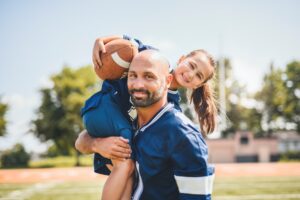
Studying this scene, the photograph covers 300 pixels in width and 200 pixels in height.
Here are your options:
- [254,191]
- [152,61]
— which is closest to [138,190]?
[152,61]

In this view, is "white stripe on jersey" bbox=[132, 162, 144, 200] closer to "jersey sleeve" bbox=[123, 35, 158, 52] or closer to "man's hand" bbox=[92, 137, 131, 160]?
"man's hand" bbox=[92, 137, 131, 160]

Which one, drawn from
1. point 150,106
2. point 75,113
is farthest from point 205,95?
point 75,113

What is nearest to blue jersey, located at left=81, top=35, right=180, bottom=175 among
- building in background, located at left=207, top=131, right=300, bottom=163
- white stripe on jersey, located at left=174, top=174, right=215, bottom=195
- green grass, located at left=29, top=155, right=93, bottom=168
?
white stripe on jersey, located at left=174, top=174, right=215, bottom=195

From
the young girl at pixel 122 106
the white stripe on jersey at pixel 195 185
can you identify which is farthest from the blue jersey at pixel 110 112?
the white stripe on jersey at pixel 195 185

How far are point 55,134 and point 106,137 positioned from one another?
30352 millimetres

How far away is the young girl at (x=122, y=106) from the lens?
7.55ft

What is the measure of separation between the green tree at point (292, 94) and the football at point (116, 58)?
41093mm

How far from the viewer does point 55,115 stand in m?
32.0

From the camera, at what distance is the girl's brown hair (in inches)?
120

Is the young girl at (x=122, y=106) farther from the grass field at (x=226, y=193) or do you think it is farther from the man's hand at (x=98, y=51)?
the grass field at (x=226, y=193)

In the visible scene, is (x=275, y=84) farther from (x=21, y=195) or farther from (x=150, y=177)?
(x=150, y=177)

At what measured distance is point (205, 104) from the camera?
10.3 feet

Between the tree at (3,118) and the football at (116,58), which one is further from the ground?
the football at (116,58)

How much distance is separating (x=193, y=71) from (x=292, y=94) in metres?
41.0
